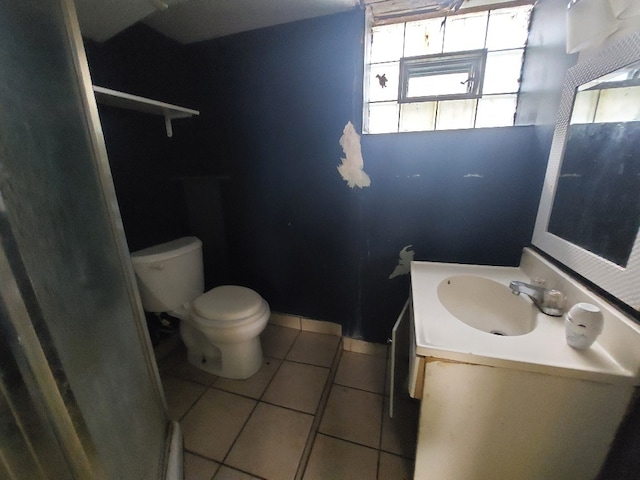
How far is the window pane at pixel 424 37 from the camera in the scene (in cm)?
123

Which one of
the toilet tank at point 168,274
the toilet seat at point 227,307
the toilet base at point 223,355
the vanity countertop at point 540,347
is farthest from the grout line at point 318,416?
the toilet tank at point 168,274

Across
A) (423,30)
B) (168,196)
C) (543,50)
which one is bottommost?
(168,196)

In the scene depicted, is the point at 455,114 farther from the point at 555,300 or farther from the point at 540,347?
the point at 540,347

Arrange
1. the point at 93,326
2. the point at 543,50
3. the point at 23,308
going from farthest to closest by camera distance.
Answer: the point at 543,50 < the point at 93,326 < the point at 23,308

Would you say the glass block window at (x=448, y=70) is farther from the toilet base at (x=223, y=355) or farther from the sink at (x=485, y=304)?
the toilet base at (x=223, y=355)

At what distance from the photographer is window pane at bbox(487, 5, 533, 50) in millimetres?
1126

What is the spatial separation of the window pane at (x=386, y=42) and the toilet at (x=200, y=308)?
1.46 m

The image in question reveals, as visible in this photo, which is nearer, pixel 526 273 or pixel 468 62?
pixel 526 273

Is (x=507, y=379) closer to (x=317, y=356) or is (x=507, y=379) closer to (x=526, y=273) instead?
(x=526, y=273)

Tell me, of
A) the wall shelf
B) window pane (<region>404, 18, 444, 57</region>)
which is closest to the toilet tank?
the wall shelf

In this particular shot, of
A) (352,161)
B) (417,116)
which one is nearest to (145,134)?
(352,161)

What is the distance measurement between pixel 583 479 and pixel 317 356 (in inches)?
45.7

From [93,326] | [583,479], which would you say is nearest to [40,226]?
[93,326]

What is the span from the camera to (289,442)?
1.10 meters
